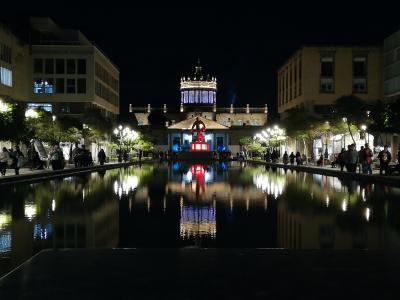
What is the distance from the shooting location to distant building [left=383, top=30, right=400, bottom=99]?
80.4m

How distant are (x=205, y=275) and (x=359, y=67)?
8766cm

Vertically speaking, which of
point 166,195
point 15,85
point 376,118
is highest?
point 15,85

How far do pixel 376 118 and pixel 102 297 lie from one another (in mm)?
37079

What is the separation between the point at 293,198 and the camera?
20828 millimetres

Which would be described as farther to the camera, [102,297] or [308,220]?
[308,220]

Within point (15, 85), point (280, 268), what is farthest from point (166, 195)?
point (15, 85)

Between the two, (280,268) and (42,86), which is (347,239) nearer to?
(280,268)

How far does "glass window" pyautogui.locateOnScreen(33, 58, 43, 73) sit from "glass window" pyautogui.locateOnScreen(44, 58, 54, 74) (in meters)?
0.57

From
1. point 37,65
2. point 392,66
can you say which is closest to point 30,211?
point 392,66

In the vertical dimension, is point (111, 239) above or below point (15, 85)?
below

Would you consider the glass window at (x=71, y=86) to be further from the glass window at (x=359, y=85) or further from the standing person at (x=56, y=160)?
the standing person at (x=56, y=160)

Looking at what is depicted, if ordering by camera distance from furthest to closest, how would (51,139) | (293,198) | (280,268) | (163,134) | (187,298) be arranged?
1. (163,134)
2. (51,139)
3. (293,198)
4. (280,268)
5. (187,298)

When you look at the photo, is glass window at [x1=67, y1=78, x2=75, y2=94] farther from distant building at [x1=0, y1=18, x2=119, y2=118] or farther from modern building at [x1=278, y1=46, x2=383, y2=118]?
modern building at [x1=278, y1=46, x2=383, y2=118]

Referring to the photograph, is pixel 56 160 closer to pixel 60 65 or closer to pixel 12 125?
pixel 12 125
